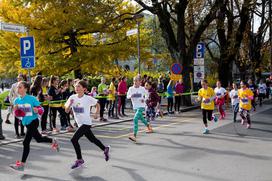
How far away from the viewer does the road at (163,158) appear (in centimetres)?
637

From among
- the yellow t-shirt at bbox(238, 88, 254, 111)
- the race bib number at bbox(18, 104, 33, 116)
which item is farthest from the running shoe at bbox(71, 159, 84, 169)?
the yellow t-shirt at bbox(238, 88, 254, 111)

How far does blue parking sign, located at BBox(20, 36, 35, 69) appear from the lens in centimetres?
1084

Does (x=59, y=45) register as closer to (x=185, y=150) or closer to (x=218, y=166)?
(x=185, y=150)

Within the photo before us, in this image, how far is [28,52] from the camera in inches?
430

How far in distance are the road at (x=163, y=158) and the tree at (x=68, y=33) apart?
1048 cm

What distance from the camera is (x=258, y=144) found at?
908cm

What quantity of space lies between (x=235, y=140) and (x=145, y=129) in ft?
10.9

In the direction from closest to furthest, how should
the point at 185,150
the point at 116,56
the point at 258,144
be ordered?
the point at 185,150 → the point at 258,144 → the point at 116,56

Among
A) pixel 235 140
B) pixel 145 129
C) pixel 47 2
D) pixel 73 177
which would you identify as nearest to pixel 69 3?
pixel 47 2

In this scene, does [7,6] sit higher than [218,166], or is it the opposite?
[7,6]

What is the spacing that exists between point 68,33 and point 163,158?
1672 centimetres

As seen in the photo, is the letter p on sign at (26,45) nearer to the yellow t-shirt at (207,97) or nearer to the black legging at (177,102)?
the yellow t-shirt at (207,97)

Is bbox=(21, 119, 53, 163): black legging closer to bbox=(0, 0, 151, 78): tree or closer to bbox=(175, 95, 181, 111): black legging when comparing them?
bbox=(175, 95, 181, 111): black legging

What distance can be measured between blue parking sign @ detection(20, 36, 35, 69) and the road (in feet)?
7.75
